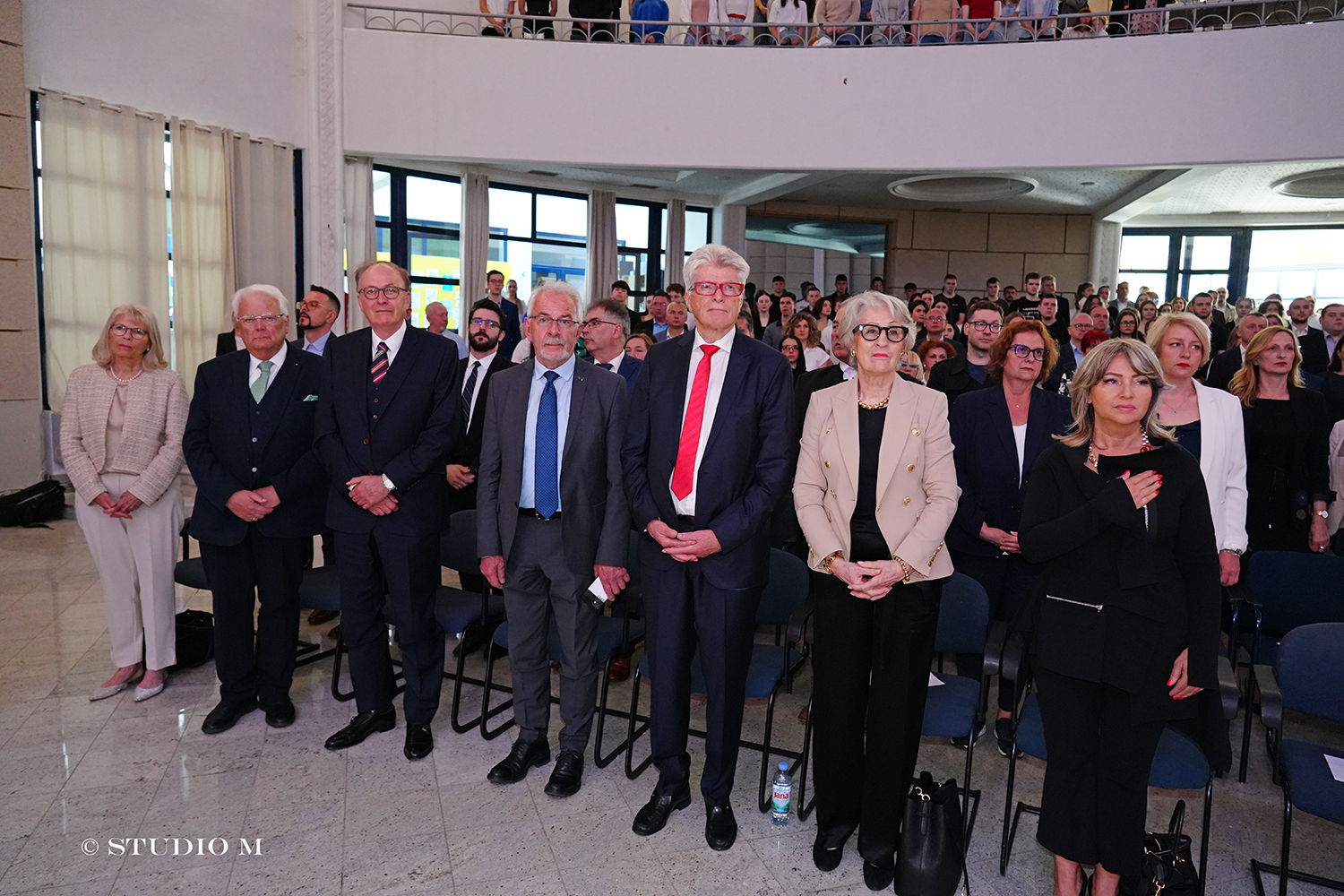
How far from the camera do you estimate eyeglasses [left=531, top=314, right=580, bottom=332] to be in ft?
9.54

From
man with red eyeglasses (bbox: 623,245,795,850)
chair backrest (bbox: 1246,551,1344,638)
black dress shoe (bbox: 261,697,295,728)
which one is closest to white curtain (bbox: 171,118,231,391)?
black dress shoe (bbox: 261,697,295,728)

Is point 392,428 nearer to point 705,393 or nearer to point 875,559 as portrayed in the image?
point 705,393

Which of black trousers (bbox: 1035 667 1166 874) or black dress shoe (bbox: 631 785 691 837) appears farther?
black dress shoe (bbox: 631 785 691 837)

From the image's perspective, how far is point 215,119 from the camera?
27.0 feet

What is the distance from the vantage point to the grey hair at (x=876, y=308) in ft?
8.04

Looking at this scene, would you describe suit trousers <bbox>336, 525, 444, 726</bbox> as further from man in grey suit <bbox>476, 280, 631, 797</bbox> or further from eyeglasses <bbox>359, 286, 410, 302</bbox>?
eyeglasses <bbox>359, 286, 410, 302</bbox>

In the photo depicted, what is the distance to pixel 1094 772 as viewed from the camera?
225 cm

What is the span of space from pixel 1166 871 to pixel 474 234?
1037 centimetres

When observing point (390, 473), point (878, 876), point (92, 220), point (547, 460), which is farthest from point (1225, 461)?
point (92, 220)

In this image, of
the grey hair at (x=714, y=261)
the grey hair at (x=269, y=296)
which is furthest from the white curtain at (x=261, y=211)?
the grey hair at (x=714, y=261)

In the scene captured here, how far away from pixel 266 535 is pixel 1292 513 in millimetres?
4162

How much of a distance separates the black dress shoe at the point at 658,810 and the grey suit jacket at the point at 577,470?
0.74 metres

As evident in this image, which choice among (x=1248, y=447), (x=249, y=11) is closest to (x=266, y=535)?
(x=1248, y=447)

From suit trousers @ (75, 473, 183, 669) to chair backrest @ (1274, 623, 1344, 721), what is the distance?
3.91 m
